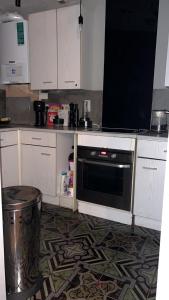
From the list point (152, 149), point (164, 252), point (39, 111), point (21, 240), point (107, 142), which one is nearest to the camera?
point (164, 252)

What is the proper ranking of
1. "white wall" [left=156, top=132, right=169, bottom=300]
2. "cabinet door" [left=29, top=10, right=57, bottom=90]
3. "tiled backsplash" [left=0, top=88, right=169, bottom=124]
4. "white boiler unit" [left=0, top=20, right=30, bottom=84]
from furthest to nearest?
"white boiler unit" [left=0, top=20, right=30, bottom=84] → "cabinet door" [left=29, top=10, right=57, bottom=90] → "tiled backsplash" [left=0, top=88, right=169, bottom=124] → "white wall" [left=156, top=132, right=169, bottom=300]

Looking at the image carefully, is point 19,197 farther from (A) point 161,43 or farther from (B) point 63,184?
(A) point 161,43

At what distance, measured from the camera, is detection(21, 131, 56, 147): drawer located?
2.59 metres

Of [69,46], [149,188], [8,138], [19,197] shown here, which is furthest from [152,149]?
[8,138]

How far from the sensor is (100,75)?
2768mm

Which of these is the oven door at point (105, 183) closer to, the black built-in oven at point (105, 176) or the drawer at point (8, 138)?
the black built-in oven at point (105, 176)

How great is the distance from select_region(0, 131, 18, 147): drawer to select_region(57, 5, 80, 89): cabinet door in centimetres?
79

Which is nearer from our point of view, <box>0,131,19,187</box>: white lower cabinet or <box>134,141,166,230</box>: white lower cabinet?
<box>134,141,166,230</box>: white lower cabinet

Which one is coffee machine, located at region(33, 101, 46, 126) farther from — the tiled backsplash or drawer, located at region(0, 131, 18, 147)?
drawer, located at region(0, 131, 18, 147)

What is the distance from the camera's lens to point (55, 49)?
8.93 feet

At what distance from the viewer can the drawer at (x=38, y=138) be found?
259 centimetres

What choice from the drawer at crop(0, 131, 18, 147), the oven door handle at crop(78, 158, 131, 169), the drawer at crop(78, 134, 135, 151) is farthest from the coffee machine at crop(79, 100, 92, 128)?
the drawer at crop(0, 131, 18, 147)

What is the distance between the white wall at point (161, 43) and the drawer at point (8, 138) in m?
1.62

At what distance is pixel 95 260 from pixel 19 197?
0.81m
